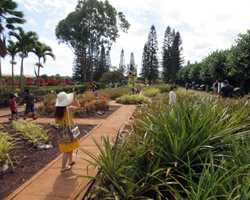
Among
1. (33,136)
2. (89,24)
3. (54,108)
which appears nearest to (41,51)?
(89,24)

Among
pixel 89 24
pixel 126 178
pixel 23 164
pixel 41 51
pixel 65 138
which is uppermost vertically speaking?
pixel 89 24

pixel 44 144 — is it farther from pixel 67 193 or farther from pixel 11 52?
pixel 11 52

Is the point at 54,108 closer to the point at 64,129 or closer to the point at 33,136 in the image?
the point at 33,136

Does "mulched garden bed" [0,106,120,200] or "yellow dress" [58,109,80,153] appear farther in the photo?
"yellow dress" [58,109,80,153]

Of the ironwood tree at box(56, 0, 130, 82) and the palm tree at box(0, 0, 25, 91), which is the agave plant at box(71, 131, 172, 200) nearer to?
the palm tree at box(0, 0, 25, 91)

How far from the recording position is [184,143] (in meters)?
2.14

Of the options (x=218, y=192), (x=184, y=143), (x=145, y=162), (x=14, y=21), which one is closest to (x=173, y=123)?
(x=184, y=143)

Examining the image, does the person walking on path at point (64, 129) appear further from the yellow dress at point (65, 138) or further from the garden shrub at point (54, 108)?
the garden shrub at point (54, 108)

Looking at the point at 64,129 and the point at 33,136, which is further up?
the point at 64,129

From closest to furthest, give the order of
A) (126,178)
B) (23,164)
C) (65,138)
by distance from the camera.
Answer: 1. (126,178)
2. (65,138)
3. (23,164)

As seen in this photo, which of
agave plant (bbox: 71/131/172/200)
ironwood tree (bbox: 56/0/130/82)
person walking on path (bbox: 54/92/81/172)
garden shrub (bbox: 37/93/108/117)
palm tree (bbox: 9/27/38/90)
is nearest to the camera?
agave plant (bbox: 71/131/172/200)

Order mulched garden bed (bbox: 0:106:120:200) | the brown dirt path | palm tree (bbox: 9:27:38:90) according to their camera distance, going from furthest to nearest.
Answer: palm tree (bbox: 9:27:38:90), mulched garden bed (bbox: 0:106:120:200), the brown dirt path

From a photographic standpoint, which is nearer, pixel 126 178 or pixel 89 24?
pixel 126 178

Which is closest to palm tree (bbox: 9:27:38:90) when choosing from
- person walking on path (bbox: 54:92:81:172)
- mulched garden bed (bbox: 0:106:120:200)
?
mulched garden bed (bbox: 0:106:120:200)
